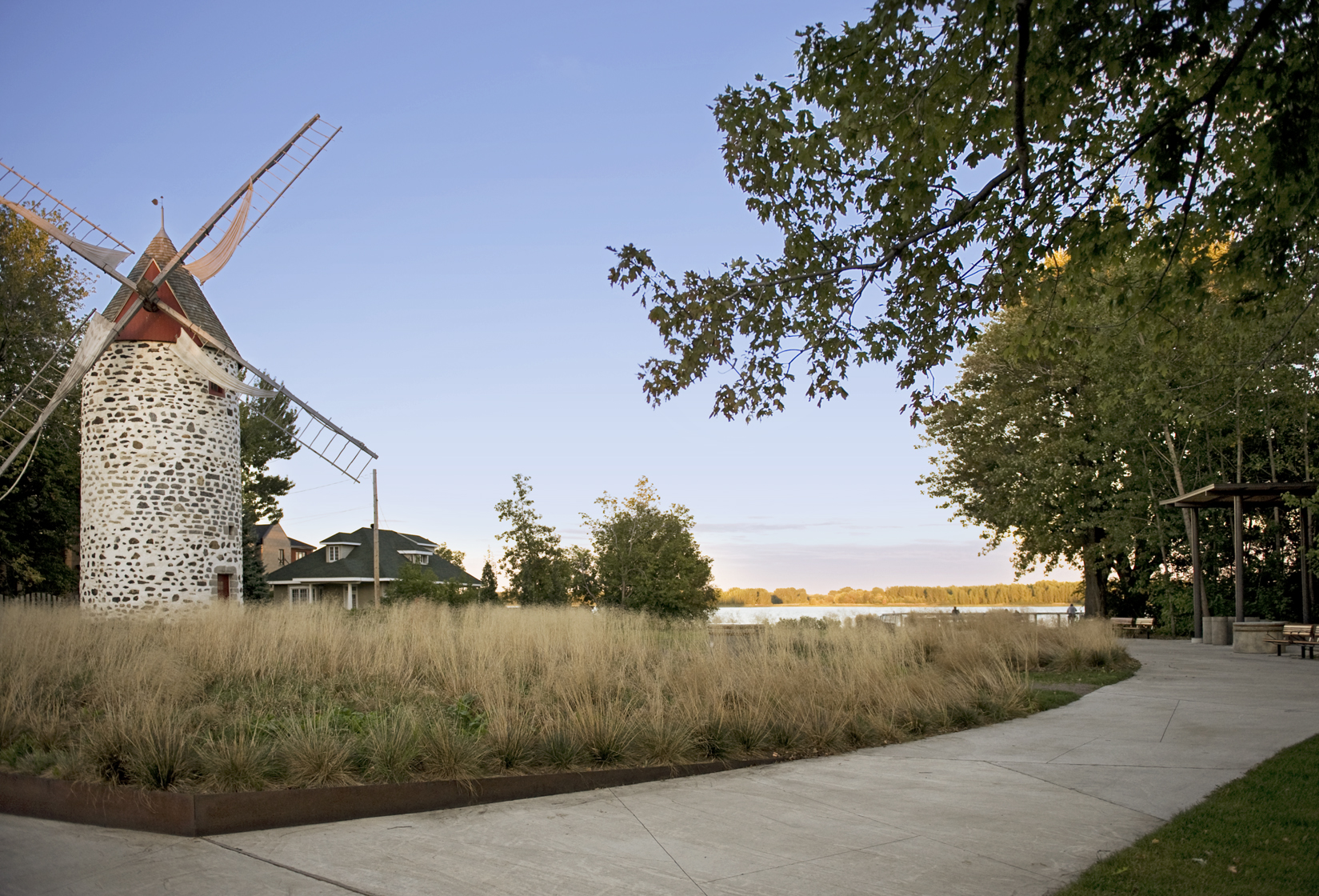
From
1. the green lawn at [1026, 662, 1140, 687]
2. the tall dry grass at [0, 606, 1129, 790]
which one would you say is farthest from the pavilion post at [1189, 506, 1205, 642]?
the green lawn at [1026, 662, 1140, 687]

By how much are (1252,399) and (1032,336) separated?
1923 centimetres

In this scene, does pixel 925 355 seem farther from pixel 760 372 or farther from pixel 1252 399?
pixel 1252 399

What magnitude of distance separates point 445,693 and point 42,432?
24.1 meters

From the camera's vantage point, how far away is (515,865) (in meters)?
5.09

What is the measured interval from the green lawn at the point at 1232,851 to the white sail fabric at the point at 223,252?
2489cm

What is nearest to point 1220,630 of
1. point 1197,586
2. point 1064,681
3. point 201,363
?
point 1197,586

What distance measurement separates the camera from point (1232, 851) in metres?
5.38

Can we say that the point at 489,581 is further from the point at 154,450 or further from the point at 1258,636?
the point at 1258,636

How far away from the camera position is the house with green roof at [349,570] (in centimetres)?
4131

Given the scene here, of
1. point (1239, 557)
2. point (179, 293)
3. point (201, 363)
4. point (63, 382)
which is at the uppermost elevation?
point (179, 293)

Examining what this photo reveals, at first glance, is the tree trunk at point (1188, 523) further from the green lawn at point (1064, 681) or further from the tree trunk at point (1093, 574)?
the green lawn at point (1064, 681)

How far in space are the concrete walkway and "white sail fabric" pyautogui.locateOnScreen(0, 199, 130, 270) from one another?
2037cm

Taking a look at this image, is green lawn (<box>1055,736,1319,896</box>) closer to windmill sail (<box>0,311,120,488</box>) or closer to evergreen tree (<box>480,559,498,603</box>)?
windmill sail (<box>0,311,120,488</box>)

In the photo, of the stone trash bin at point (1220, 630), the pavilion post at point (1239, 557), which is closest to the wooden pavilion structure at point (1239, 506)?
the pavilion post at point (1239, 557)
